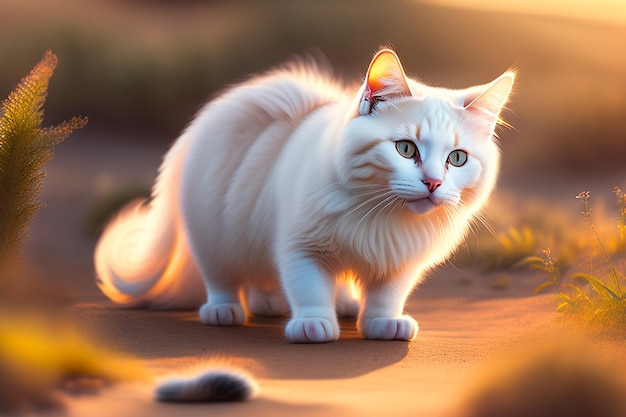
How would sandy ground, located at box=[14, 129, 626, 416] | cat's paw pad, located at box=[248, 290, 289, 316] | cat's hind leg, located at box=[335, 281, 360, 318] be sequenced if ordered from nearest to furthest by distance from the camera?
sandy ground, located at box=[14, 129, 626, 416] → cat's hind leg, located at box=[335, 281, 360, 318] → cat's paw pad, located at box=[248, 290, 289, 316]

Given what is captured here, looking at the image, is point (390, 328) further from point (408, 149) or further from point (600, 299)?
point (600, 299)

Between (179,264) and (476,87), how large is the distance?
204cm

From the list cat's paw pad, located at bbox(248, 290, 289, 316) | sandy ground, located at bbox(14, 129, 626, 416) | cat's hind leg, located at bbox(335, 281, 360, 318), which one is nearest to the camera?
sandy ground, located at bbox(14, 129, 626, 416)

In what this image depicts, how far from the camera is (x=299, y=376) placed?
2896 mm

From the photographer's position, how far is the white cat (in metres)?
3.37

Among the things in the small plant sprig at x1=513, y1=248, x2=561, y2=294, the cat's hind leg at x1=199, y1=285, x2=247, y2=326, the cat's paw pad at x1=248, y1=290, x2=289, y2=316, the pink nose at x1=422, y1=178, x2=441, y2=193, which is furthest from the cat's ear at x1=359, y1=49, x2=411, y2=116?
the cat's paw pad at x1=248, y1=290, x2=289, y2=316

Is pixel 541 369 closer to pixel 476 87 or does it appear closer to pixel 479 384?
pixel 479 384

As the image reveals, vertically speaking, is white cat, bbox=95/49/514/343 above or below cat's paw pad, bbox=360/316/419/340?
above

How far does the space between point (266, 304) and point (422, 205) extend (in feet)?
5.40

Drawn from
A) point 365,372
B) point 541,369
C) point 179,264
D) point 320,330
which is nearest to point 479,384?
point 541,369

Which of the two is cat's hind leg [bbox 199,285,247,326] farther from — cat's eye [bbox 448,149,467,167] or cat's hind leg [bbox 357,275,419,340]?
cat's eye [bbox 448,149,467,167]

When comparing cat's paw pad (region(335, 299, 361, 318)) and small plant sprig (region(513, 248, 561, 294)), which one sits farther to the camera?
cat's paw pad (region(335, 299, 361, 318))

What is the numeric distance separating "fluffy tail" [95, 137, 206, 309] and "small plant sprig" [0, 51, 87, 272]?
1.18m

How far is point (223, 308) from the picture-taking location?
13.8 ft
